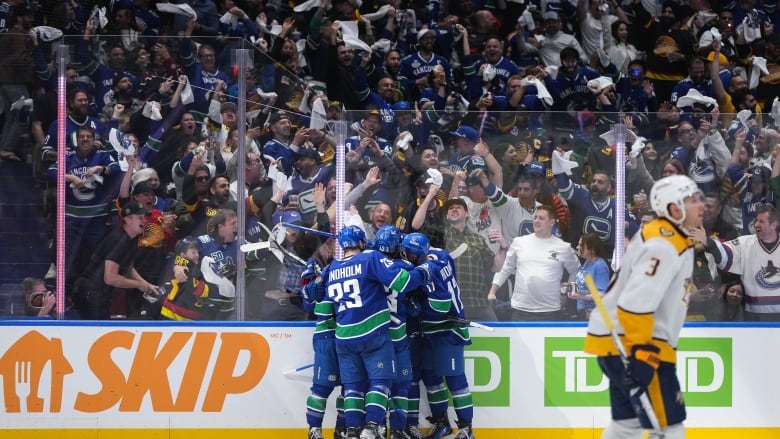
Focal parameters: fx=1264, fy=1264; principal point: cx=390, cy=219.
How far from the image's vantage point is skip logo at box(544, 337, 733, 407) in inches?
287

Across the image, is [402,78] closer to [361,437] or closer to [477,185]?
[477,185]

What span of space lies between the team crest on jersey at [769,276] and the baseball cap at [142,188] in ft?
11.7

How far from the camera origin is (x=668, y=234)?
506 cm

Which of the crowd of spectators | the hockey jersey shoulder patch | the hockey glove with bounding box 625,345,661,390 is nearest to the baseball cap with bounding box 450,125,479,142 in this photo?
the crowd of spectators

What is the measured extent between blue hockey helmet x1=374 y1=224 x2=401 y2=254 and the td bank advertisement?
715 mm

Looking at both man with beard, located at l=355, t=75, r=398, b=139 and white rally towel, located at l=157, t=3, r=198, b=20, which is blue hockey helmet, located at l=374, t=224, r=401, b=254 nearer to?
man with beard, located at l=355, t=75, r=398, b=139

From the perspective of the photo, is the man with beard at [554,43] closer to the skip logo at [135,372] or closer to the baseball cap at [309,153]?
the baseball cap at [309,153]

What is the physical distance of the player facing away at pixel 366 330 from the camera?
6797 mm

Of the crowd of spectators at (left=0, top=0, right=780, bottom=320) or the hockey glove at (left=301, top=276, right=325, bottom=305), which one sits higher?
the crowd of spectators at (left=0, top=0, right=780, bottom=320)

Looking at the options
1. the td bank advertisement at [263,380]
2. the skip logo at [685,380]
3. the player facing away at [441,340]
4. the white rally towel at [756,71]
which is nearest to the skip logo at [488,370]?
the td bank advertisement at [263,380]

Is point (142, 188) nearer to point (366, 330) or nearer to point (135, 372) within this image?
point (135, 372)

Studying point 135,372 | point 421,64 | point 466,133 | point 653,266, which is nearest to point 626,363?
point 653,266

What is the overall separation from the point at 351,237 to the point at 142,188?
1.25 meters

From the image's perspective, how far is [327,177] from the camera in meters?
7.45
